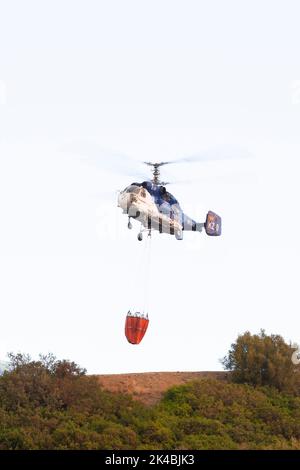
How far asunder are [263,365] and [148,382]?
7.03 metres

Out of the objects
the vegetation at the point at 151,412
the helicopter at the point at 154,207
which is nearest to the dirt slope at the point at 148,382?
the vegetation at the point at 151,412

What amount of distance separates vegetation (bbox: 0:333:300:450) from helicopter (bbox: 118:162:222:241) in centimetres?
955

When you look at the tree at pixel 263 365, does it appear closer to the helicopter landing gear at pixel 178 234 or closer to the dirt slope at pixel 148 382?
the dirt slope at pixel 148 382

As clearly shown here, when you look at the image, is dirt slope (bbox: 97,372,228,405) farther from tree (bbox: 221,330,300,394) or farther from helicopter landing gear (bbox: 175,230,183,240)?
helicopter landing gear (bbox: 175,230,183,240)

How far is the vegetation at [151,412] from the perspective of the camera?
187 ft

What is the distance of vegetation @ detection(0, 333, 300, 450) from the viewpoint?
57.1 m

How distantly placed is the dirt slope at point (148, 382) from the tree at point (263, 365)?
5.65ft

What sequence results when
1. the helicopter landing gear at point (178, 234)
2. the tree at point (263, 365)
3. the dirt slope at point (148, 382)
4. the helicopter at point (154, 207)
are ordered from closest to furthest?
the helicopter at point (154, 207) → the helicopter landing gear at point (178, 234) → the dirt slope at point (148, 382) → the tree at point (263, 365)

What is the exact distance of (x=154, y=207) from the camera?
58.5 meters

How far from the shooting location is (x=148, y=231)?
58.4 m

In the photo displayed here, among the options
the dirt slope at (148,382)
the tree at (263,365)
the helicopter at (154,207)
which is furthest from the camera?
the tree at (263,365)
